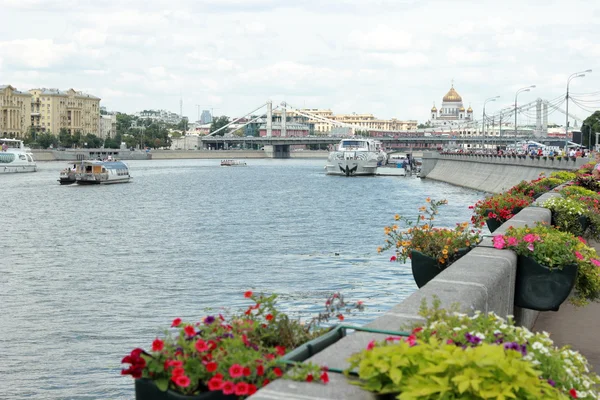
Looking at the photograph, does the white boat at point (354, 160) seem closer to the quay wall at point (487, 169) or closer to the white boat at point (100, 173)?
the quay wall at point (487, 169)

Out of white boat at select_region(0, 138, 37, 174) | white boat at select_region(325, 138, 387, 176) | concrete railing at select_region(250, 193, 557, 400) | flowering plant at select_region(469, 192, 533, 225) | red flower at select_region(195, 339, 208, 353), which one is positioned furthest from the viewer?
white boat at select_region(0, 138, 37, 174)

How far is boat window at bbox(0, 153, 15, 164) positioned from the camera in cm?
11612

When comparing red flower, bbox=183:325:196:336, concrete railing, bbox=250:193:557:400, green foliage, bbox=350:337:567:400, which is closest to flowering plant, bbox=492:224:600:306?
concrete railing, bbox=250:193:557:400

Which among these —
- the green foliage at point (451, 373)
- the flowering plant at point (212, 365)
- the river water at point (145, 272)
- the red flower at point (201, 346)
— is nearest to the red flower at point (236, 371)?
the flowering plant at point (212, 365)

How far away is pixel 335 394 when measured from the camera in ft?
12.5

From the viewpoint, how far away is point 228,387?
391 centimetres

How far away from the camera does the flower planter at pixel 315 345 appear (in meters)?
4.38

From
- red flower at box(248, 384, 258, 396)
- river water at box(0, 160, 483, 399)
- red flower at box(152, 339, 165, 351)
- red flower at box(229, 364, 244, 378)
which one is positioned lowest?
river water at box(0, 160, 483, 399)

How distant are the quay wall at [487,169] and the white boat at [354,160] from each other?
22.9ft

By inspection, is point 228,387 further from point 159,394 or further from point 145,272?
point 145,272

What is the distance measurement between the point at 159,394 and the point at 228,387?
15.1 inches

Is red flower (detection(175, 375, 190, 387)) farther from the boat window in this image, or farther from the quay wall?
the boat window

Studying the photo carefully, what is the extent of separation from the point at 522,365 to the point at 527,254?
15.3ft

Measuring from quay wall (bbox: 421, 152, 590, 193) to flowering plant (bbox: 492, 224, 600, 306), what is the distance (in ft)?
145
